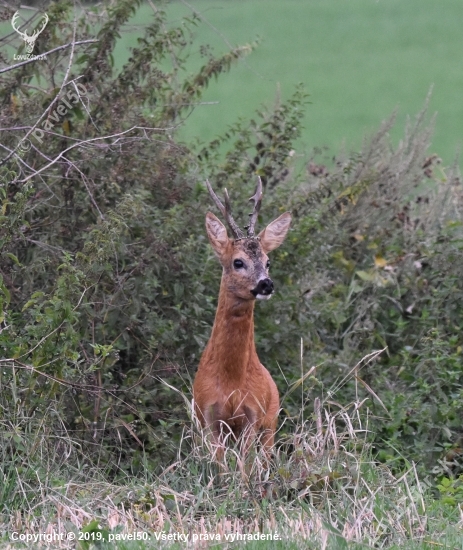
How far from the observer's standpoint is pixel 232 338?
6.46m

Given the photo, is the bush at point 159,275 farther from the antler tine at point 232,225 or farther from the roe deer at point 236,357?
the antler tine at point 232,225

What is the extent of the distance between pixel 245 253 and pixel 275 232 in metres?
0.40

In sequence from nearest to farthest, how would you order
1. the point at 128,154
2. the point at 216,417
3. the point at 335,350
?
the point at 216,417, the point at 128,154, the point at 335,350

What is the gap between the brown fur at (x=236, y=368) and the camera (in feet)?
20.7

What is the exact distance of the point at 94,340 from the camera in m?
6.62

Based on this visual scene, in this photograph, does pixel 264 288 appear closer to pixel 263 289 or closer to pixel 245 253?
pixel 263 289

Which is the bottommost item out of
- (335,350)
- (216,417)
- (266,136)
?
(335,350)

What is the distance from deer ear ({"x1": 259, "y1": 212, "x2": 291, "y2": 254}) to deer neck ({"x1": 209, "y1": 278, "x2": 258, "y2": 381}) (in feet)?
1.41

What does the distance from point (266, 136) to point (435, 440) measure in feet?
8.60

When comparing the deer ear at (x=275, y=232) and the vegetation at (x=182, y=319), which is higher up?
the deer ear at (x=275, y=232)

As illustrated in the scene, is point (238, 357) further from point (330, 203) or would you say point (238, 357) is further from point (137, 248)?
point (330, 203)

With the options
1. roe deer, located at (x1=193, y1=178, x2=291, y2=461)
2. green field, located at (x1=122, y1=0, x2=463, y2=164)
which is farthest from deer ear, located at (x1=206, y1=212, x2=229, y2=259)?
green field, located at (x1=122, y1=0, x2=463, y2=164)

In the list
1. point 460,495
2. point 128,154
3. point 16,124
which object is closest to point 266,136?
point 128,154

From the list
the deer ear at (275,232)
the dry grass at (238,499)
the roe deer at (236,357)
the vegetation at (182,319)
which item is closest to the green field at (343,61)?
the vegetation at (182,319)
